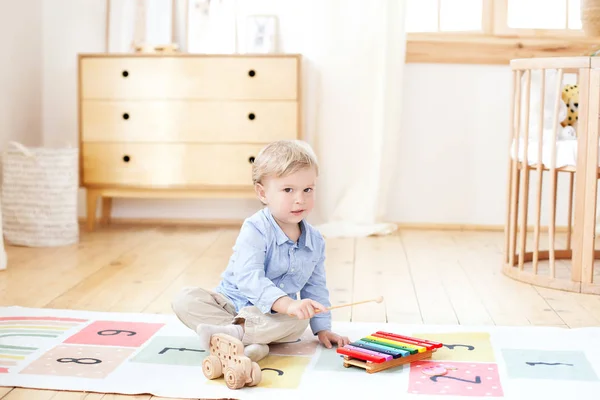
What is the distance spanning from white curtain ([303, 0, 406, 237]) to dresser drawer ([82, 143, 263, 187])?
415 mm

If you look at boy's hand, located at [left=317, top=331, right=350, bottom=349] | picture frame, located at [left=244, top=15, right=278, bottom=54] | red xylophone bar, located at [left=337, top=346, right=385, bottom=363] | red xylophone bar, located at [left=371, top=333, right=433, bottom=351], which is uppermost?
picture frame, located at [left=244, top=15, right=278, bottom=54]

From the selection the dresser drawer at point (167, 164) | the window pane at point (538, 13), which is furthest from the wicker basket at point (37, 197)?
the window pane at point (538, 13)

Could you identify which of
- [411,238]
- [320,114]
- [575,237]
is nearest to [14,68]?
[320,114]

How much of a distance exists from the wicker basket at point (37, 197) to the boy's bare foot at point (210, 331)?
168 cm

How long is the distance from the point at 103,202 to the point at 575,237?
2233 millimetres

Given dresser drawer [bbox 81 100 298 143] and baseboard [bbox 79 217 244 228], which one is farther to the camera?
baseboard [bbox 79 217 244 228]

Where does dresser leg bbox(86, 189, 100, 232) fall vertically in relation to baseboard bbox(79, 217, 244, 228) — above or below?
above

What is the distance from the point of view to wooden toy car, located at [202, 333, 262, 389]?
57.9 inches

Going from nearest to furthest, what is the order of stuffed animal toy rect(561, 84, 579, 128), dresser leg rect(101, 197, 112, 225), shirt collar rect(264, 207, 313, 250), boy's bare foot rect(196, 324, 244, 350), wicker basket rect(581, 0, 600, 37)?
1. boy's bare foot rect(196, 324, 244, 350)
2. shirt collar rect(264, 207, 313, 250)
3. stuffed animal toy rect(561, 84, 579, 128)
4. wicker basket rect(581, 0, 600, 37)
5. dresser leg rect(101, 197, 112, 225)

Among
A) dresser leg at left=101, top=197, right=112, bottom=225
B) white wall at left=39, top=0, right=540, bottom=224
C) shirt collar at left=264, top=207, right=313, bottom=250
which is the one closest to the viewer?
shirt collar at left=264, top=207, right=313, bottom=250

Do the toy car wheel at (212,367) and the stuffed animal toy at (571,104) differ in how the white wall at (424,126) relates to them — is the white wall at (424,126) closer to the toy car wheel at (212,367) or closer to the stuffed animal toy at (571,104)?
the stuffed animal toy at (571,104)

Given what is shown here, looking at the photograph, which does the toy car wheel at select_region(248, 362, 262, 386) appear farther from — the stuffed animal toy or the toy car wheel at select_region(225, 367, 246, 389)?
the stuffed animal toy

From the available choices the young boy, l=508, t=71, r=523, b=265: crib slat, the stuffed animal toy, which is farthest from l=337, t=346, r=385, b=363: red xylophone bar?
the stuffed animal toy

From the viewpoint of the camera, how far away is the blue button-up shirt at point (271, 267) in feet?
5.36
